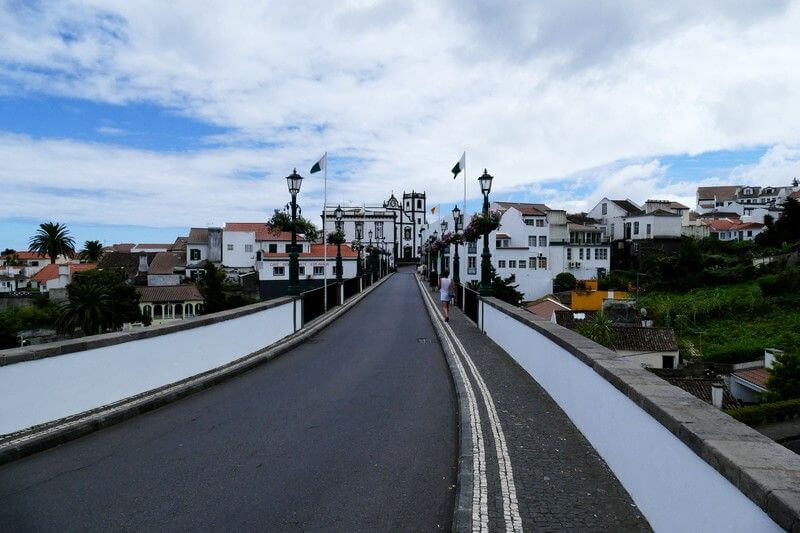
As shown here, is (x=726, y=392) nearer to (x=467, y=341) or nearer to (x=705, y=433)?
(x=467, y=341)

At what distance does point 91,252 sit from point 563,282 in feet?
255

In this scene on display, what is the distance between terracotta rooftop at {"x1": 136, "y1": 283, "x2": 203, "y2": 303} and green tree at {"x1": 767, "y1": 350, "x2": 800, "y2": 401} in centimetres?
4877

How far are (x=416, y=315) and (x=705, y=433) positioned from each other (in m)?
17.5

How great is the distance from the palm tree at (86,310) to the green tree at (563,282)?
1914 inches

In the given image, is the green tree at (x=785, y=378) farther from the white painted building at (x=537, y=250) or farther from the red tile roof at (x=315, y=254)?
the red tile roof at (x=315, y=254)

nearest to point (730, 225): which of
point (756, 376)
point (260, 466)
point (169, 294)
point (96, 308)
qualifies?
point (756, 376)

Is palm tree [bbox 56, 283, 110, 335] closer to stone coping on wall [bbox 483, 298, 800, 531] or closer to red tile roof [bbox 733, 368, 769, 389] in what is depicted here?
red tile roof [bbox 733, 368, 769, 389]

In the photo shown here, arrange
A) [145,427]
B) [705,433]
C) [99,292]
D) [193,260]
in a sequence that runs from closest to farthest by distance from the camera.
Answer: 1. [705,433]
2. [145,427]
3. [99,292]
4. [193,260]

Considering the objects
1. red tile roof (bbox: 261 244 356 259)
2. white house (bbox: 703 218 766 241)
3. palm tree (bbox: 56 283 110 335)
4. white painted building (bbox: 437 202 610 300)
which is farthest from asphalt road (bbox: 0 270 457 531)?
white house (bbox: 703 218 766 241)

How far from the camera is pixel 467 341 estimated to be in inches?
533

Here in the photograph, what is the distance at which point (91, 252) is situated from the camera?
93250mm

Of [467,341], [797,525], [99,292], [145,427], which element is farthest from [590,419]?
[99,292]

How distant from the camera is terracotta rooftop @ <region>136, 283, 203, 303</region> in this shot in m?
54.4

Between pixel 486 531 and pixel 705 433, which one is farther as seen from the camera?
pixel 486 531
